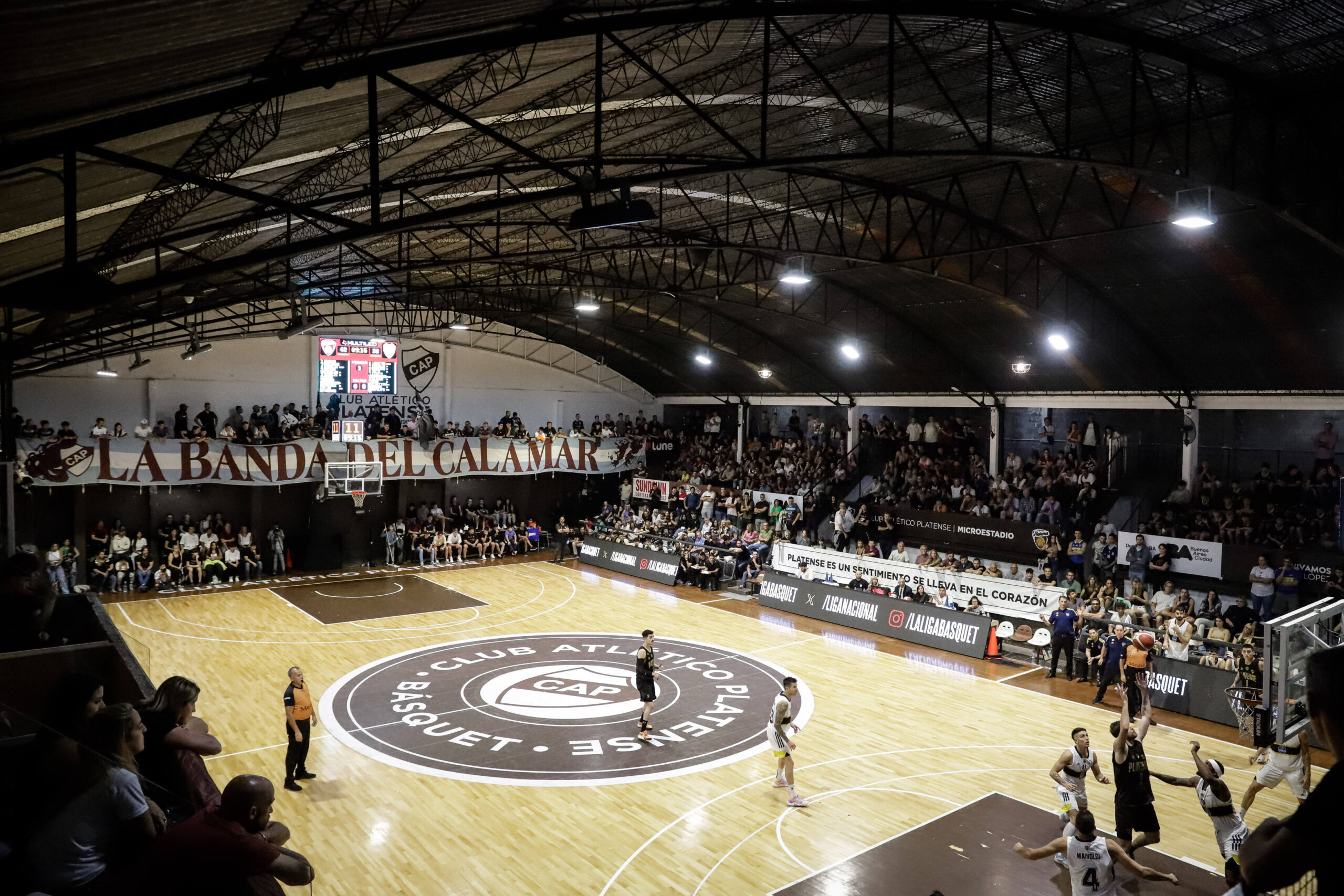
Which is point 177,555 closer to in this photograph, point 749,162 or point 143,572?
point 143,572

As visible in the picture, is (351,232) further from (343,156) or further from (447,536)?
(447,536)

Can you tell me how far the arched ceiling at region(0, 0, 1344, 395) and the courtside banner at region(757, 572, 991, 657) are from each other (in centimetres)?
775

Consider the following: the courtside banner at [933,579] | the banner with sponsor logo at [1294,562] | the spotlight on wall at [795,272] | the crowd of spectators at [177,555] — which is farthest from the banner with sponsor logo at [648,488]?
the banner with sponsor logo at [1294,562]

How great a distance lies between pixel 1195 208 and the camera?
12461 mm

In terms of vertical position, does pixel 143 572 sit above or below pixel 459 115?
below

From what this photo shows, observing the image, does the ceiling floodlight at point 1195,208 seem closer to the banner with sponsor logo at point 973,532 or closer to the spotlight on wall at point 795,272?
the spotlight on wall at point 795,272

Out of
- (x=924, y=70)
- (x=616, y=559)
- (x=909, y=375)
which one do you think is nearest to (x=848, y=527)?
(x=909, y=375)

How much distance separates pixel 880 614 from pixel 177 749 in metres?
17.7

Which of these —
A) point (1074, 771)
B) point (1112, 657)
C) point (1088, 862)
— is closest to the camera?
point (1088, 862)

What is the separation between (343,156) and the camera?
1393 centimetres

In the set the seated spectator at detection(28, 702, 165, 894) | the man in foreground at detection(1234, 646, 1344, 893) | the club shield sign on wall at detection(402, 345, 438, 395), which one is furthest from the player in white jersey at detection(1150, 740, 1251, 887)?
the club shield sign on wall at detection(402, 345, 438, 395)

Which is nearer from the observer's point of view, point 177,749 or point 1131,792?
point 177,749

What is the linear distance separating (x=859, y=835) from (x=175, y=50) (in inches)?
393

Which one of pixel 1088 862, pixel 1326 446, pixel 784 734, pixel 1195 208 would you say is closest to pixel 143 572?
pixel 784 734
